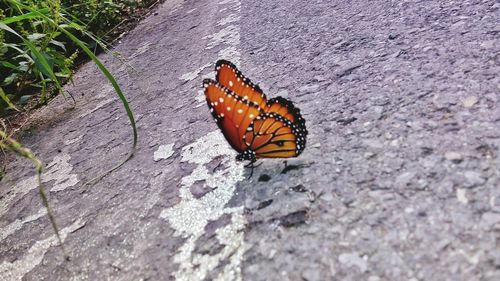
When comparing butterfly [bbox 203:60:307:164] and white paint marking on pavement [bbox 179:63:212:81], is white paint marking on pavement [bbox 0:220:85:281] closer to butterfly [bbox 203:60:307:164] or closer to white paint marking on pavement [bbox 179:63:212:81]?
butterfly [bbox 203:60:307:164]

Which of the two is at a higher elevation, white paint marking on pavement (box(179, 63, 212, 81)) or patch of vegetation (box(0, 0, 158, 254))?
patch of vegetation (box(0, 0, 158, 254))

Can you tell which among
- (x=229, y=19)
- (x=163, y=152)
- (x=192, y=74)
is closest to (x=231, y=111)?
(x=163, y=152)

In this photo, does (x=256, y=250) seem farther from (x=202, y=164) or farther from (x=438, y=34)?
(x=438, y=34)

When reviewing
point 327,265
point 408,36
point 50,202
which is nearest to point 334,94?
point 408,36

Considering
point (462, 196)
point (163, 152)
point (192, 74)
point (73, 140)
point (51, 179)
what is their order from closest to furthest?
1. point (462, 196)
2. point (163, 152)
3. point (51, 179)
4. point (73, 140)
5. point (192, 74)

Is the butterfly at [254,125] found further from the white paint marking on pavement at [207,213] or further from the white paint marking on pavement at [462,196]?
the white paint marking on pavement at [462,196]

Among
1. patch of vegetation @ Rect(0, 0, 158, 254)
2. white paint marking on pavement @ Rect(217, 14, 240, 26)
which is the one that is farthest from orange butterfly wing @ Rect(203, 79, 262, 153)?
white paint marking on pavement @ Rect(217, 14, 240, 26)

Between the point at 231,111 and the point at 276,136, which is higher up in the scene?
the point at 231,111

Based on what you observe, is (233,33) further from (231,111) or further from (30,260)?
(30,260)
